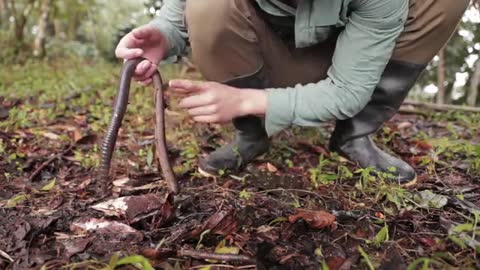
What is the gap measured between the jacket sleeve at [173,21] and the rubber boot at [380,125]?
0.86 meters

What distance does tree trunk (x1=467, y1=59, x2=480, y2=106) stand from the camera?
Result: 392cm

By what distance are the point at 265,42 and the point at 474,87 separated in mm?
2553

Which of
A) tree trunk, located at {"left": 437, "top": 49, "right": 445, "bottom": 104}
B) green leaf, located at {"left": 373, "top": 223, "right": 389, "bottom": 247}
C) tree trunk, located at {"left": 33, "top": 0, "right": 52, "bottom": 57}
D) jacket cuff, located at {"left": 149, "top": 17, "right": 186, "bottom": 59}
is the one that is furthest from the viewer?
tree trunk, located at {"left": 33, "top": 0, "right": 52, "bottom": 57}

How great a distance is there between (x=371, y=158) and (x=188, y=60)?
2.95 meters

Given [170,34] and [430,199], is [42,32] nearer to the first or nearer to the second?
[170,34]

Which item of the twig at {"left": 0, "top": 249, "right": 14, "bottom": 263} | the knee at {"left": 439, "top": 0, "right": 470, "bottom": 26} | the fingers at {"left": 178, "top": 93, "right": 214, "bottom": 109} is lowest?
the twig at {"left": 0, "top": 249, "right": 14, "bottom": 263}

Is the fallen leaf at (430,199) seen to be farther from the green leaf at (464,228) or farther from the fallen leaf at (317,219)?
the fallen leaf at (317,219)

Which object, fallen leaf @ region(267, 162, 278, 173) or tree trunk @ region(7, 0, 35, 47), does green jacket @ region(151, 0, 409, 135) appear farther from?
tree trunk @ region(7, 0, 35, 47)

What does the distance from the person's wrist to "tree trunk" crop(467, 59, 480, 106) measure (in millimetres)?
2693

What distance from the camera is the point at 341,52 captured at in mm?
1924

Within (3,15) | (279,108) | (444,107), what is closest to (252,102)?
(279,108)

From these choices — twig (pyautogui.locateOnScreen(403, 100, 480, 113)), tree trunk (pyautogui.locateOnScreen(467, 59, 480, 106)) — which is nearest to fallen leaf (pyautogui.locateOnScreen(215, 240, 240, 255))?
twig (pyautogui.locateOnScreen(403, 100, 480, 113))

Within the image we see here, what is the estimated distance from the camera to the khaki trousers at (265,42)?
2.01 meters

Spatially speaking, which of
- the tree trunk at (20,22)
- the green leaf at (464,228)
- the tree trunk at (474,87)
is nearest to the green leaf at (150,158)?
the green leaf at (464,228)
